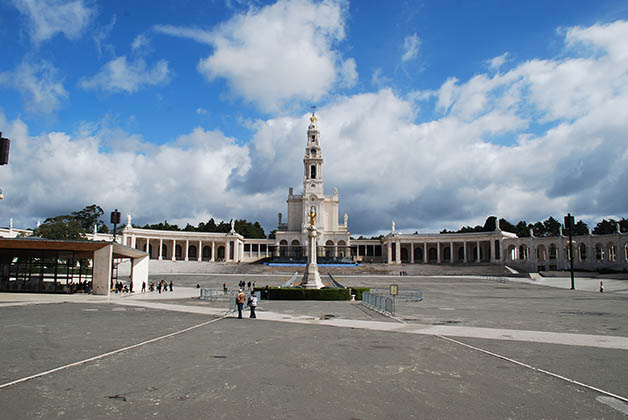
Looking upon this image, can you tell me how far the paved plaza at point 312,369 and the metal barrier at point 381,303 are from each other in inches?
102

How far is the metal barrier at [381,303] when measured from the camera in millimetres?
22694

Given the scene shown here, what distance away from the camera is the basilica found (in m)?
94.5

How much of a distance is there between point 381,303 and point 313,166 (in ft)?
293

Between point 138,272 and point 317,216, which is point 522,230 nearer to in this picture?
point 317,216

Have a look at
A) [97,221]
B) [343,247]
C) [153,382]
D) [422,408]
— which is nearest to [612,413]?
[422,408]

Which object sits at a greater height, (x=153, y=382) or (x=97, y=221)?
(x=97, y=221)

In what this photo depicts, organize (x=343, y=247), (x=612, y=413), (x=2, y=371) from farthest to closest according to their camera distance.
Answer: (x=343, y=247) → (x=2, y=371) → (x=612, y=413)

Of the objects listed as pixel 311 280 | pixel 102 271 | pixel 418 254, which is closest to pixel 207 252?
pixel 418 254

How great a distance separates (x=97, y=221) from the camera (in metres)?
119

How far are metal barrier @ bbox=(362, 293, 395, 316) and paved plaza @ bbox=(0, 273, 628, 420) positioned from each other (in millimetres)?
2592

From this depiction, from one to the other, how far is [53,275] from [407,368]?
1447 inches

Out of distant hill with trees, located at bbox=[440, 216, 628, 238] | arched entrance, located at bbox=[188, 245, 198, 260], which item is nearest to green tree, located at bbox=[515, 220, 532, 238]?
distant hill with trees, located at bbox=[440, 216, 628, 238]

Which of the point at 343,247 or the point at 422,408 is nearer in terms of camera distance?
the point at 422,408

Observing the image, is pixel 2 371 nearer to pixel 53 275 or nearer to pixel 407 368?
pixel 407 368
